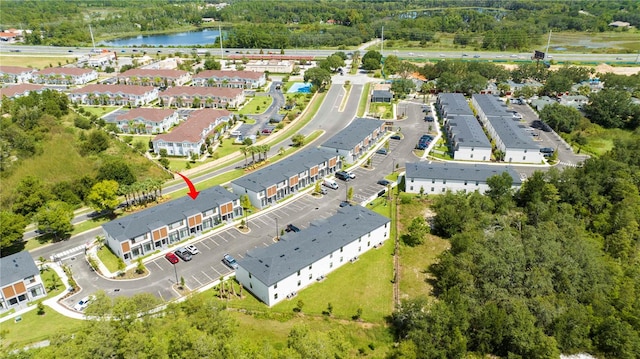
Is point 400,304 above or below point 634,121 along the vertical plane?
below

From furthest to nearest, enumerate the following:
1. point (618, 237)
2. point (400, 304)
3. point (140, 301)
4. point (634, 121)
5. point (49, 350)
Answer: point (634, 121), point (618, 237), point (400, 304), point (140, 301), point (49, 350)

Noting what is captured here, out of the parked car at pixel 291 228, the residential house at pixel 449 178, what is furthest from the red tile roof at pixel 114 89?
the residential house at pixel 449 178

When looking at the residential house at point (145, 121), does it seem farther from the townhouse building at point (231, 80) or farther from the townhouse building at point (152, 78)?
the townhouse building at point (152, 78)

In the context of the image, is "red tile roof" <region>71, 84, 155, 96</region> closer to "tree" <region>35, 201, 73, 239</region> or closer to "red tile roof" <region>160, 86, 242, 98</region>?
"red tile roof" <region>160, 86, 242, 98</region>

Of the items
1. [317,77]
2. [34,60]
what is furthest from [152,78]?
[34,60]

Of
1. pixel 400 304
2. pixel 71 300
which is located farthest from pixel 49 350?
pixel 400 304

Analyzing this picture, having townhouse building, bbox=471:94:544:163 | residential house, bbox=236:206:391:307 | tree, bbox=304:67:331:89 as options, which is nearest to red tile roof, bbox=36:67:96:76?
tree, bbox=304:67:331:89

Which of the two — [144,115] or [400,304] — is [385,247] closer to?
[400,304]
